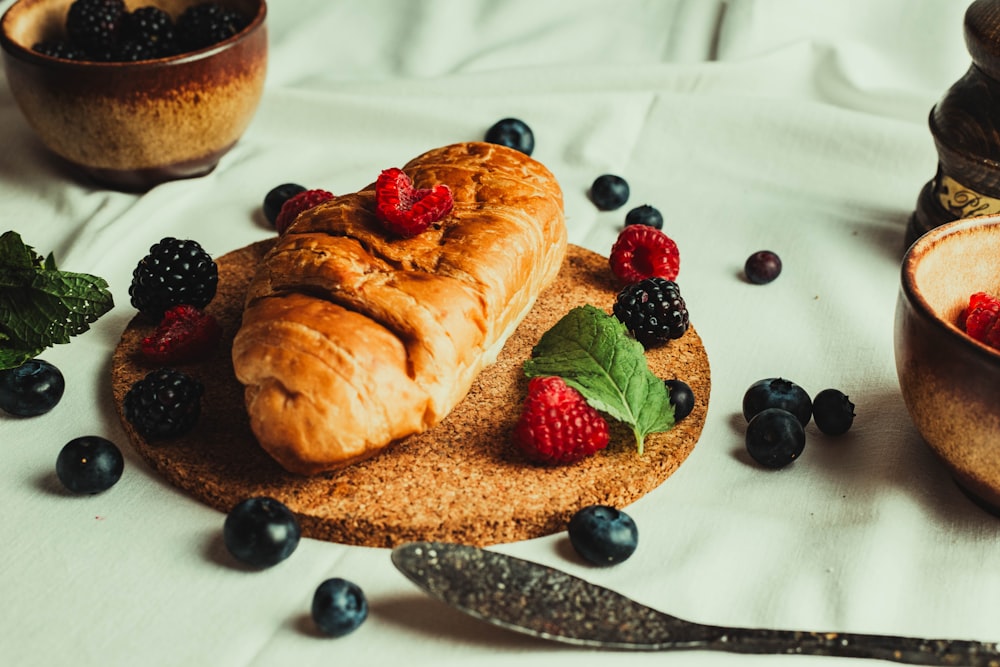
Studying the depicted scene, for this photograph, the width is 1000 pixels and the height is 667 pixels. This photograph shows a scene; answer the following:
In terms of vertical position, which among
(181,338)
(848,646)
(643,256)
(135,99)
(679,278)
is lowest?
(679,278)

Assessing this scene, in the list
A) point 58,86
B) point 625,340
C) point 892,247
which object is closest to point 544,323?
Result: point 625,340

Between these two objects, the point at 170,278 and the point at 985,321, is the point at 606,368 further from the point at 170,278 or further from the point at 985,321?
the point at 170,278

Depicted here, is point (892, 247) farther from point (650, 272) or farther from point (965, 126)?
point (650, 272)

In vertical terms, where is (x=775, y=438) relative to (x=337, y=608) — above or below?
below

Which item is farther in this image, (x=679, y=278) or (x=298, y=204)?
(x=679, y=278)

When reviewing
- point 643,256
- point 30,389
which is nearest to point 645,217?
point 643,256

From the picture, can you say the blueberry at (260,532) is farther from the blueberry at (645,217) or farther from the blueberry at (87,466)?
the blueberry at (645,217)
